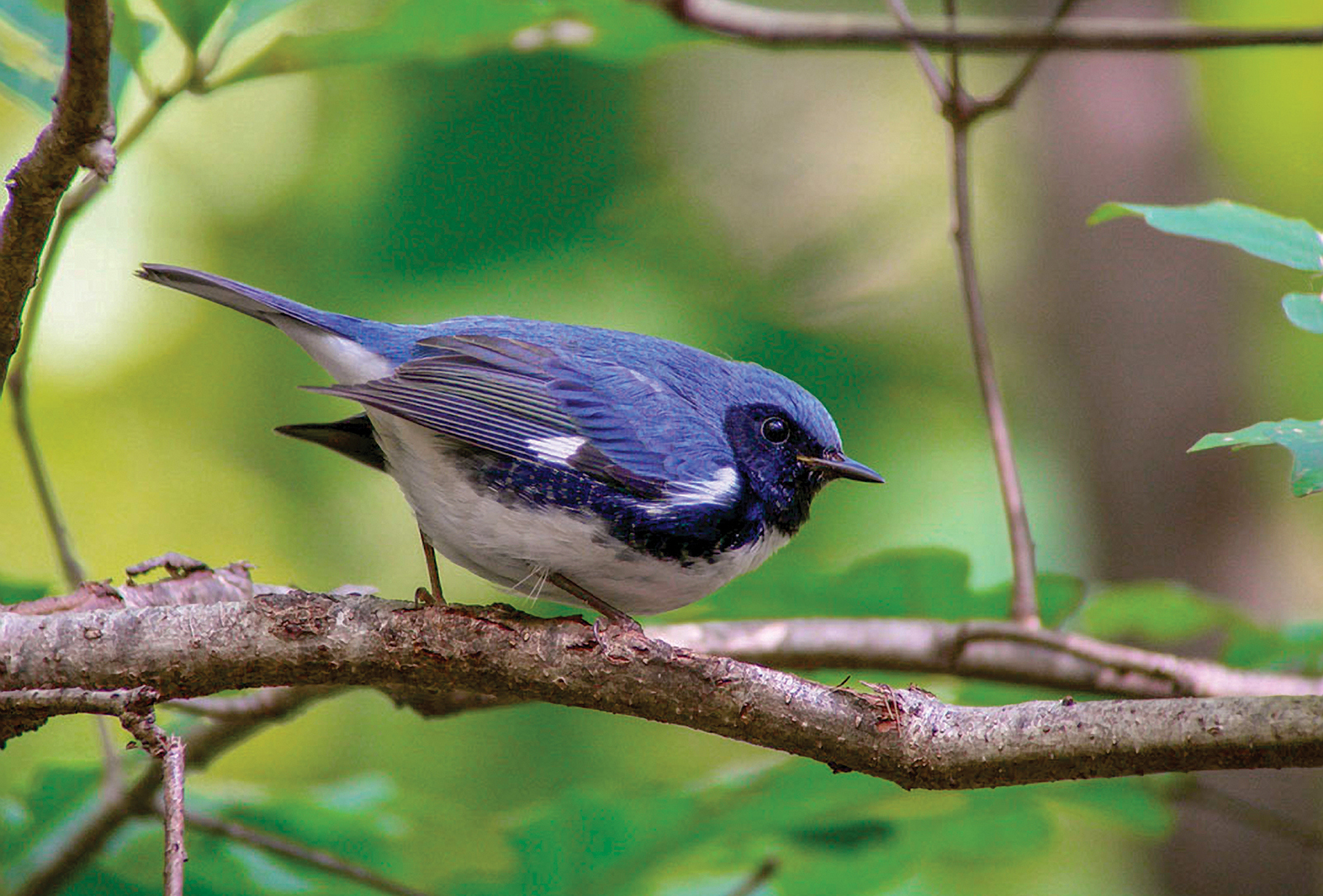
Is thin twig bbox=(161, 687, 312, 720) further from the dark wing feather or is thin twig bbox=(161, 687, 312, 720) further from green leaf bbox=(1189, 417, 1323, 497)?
green leaf bbox=(1189, 417, 1323, 497)

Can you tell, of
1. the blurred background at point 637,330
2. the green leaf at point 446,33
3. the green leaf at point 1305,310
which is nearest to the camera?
the green leaf at point 1305,310

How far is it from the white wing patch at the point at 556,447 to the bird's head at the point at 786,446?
1.67 feet

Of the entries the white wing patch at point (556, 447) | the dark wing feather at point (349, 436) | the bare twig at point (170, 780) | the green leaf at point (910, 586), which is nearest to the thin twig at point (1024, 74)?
the green leaf at point (910, 586)

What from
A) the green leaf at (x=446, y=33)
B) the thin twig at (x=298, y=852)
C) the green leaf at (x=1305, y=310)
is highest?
the green leaf at (x=446, y=33)

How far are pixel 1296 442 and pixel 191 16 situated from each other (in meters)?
2.42

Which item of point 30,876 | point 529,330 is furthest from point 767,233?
point 30,876

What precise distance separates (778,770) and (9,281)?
1800 mm

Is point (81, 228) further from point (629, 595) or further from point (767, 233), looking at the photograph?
point (629, 595)

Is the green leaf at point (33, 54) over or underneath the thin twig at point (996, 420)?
over

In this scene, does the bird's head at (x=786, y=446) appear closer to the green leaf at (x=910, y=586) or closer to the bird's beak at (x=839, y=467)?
the bird's beak at (x=839, y=467)

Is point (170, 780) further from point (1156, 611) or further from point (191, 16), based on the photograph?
point (1156, 611)

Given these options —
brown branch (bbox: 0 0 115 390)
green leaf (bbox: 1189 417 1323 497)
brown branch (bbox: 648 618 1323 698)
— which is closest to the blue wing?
brown branch (bbox: 648 618 1323 698)

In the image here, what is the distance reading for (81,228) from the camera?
626cm

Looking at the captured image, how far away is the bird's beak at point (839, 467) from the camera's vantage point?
3.21 m
